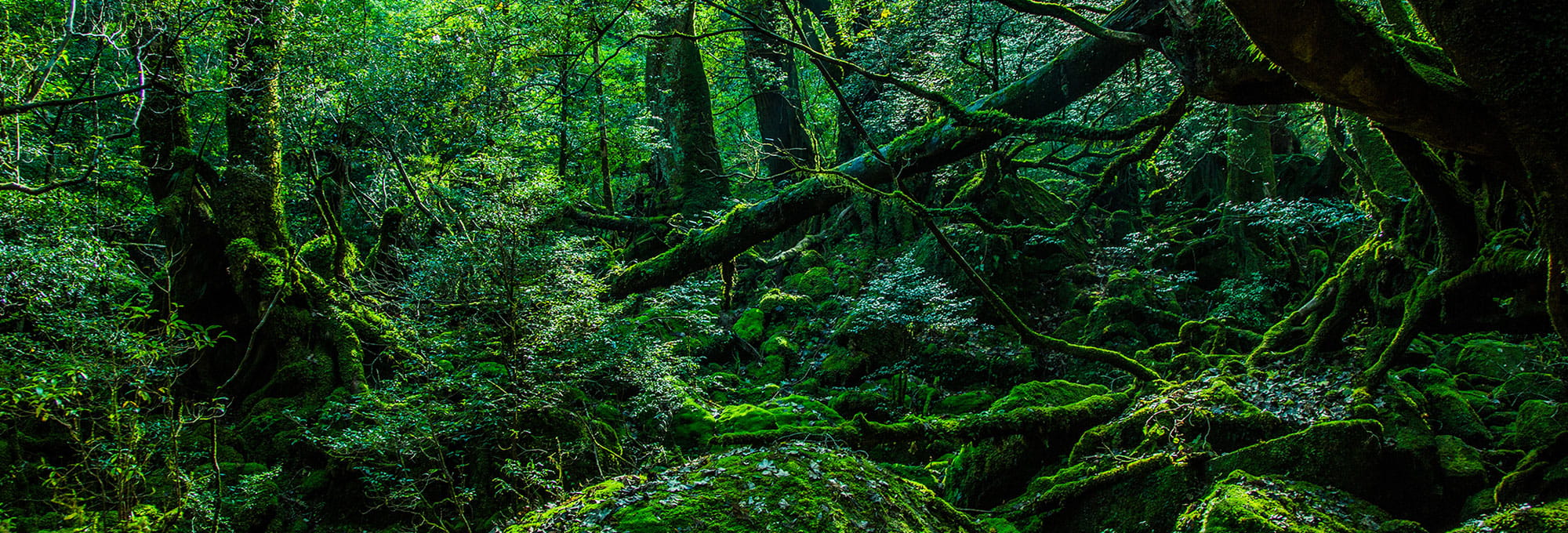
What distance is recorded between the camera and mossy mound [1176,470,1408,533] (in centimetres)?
339

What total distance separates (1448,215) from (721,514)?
5645 millimetres

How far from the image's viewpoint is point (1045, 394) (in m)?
7.26

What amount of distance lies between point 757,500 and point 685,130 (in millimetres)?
11744

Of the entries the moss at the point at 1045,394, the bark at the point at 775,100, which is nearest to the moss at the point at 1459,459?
the moss at the point at 1045,394

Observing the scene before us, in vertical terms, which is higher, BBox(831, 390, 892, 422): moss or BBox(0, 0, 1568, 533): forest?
BBox(0, 0, 1568, 533): forest

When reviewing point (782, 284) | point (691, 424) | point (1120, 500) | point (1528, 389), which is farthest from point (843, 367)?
point (1528, 389)

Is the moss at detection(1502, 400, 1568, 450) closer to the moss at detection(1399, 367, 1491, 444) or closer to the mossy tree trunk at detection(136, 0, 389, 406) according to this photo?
the moss at detection(1399, 367, 1491, 444)

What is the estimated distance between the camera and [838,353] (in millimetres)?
10781

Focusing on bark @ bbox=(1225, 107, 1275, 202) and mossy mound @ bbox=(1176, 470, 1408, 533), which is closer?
mossy mound @ bbox=(1176, 470, 1408, 533)

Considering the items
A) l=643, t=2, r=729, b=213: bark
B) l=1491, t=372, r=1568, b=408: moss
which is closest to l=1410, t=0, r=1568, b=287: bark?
l=1491, t=372, r=1568, b=408: moss

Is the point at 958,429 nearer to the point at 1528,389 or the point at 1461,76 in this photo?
the point at 1461,76

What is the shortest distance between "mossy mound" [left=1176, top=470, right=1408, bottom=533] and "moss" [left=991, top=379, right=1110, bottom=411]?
8.61 ft

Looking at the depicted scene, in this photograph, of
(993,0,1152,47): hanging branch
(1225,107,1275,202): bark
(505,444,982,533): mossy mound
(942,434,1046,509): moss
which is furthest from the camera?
(1225,107,1275,202): bark

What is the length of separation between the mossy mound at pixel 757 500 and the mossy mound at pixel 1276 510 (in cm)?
145
